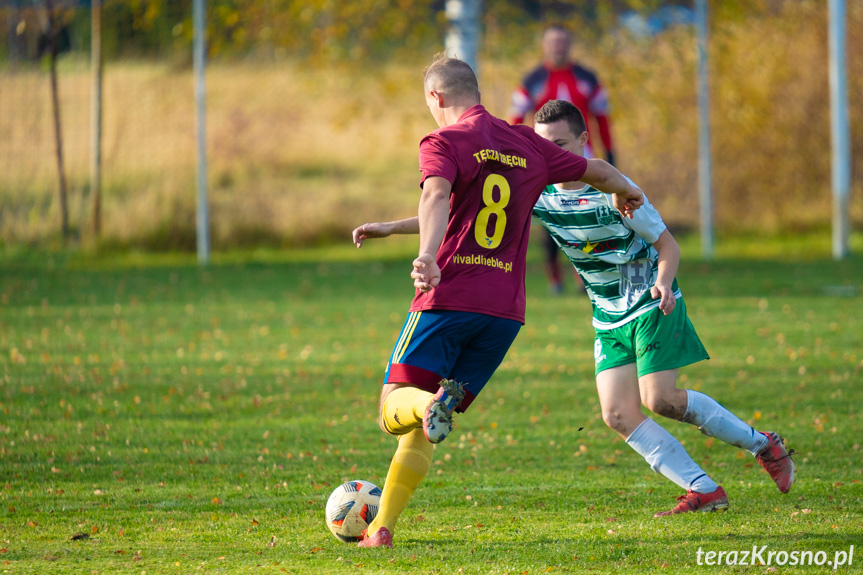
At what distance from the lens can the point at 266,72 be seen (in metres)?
16.3

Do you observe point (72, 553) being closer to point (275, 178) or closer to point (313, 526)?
point (313, 526)

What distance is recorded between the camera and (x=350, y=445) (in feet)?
17.6

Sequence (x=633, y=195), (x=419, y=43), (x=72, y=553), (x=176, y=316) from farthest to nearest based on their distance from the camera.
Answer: (x=419, y=43) < (x=176, y=316) < (x=633, y=195) < (x=72, y=553)

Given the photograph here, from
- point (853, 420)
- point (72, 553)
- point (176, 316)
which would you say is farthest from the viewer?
point (176, 316)

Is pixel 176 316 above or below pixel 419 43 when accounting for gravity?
below

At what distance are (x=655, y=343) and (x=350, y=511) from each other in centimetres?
128

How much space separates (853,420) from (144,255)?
11.5 meters

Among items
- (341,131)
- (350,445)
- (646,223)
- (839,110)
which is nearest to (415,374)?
(646,223)

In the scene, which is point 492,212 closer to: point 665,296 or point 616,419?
point 665,296

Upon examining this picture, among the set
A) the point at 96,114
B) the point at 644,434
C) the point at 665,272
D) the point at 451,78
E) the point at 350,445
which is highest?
the point at 451,78

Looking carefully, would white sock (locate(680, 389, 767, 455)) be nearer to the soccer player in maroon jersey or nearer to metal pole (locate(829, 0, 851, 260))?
the soccer player in maroon jersey

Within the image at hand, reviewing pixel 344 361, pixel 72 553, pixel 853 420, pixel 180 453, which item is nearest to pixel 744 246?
pixel 344 361

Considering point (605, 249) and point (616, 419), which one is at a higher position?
point (605, 249)

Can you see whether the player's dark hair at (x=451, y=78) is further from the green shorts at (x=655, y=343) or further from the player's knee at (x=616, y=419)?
the player's knee at (x=616, y=419)
